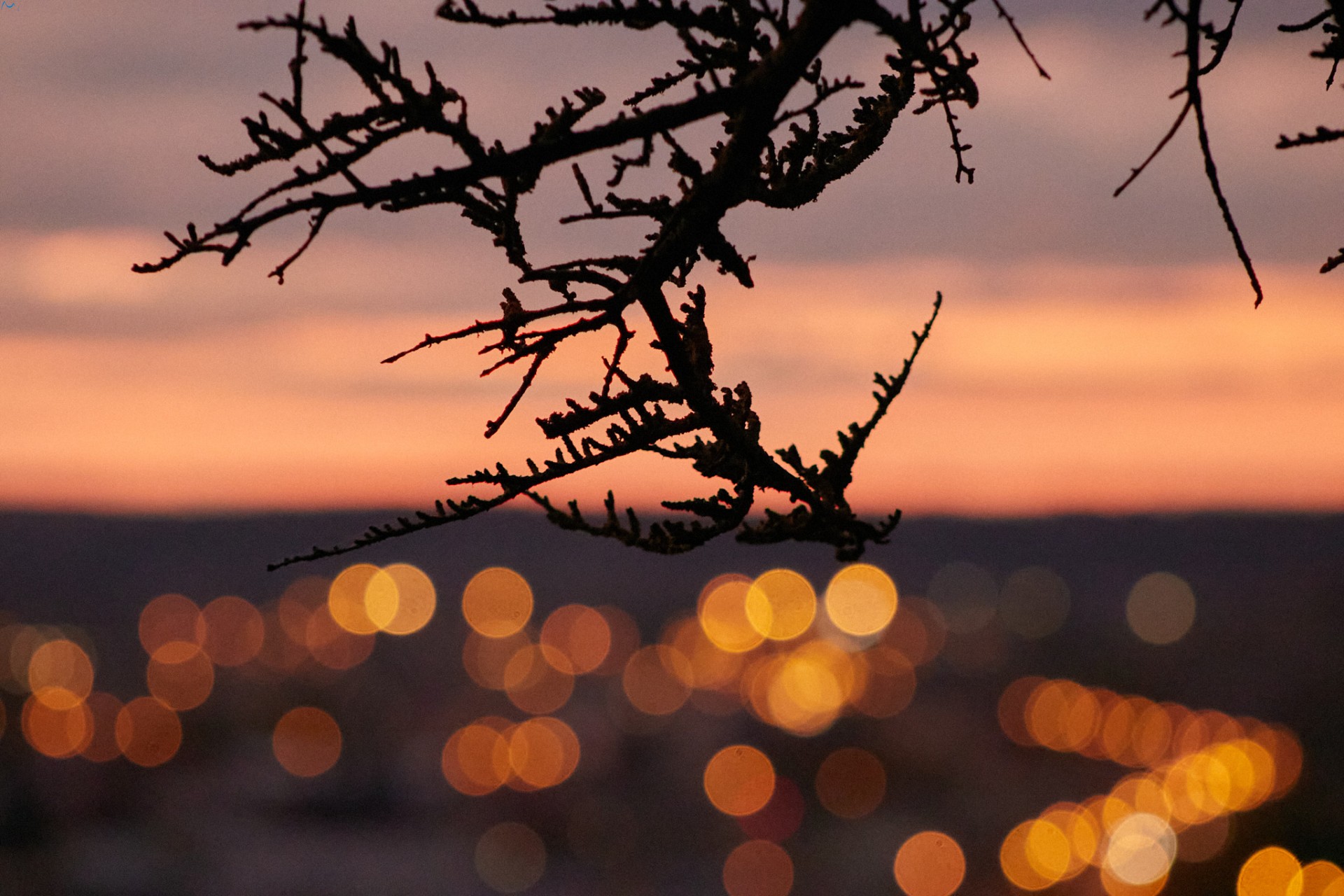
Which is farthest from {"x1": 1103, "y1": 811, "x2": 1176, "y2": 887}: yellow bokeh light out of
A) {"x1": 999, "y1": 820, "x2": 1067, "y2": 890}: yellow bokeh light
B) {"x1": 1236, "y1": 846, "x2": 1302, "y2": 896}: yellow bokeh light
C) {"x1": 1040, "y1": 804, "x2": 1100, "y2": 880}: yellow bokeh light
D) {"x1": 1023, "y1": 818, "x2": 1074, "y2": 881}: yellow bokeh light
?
{"x1": 1236, "y1": 846, "x2": 1302, "y2": 896}: yellow bokeh light

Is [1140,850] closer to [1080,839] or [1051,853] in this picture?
[1080,839]

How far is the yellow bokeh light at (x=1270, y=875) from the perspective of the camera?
429ft

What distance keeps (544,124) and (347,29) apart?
740 mm

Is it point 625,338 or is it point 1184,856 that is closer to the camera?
point 625,338

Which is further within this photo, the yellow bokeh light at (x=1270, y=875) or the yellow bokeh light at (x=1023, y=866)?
the yellow bokeh light at (x=1023, y=866)

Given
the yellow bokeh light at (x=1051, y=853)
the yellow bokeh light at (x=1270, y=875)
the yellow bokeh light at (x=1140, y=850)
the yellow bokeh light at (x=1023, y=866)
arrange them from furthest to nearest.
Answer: the yellow bokeh light at (x=1023, y=866)
the yellow bokeh light at (x=1051, y=853)
the yellow bokeh light at (x=1140, y=850)
the yellow bokeh light at (x=1270, y=875)

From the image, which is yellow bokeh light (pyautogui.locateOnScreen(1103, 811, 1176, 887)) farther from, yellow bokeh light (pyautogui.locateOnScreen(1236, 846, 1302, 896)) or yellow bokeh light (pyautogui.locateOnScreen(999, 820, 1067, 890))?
yellow bokeh light (pyautogui.locateOnScreen(1236, 846, 1302, 896))

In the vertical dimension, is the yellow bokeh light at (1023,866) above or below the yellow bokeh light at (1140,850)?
below

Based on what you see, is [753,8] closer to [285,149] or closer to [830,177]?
[830,177]

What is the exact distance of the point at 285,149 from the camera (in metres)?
4.29

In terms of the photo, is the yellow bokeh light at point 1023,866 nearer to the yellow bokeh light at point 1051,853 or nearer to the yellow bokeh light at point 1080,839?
the yellow bokeh light at point 1051,853

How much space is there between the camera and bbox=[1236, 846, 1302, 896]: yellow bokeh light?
131 meters

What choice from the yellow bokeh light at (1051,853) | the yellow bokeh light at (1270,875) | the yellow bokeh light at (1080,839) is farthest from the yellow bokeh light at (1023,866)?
the yellow bokeh light at (1270,875)

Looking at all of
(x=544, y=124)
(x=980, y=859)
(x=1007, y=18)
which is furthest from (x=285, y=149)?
(x=980, y=859)
